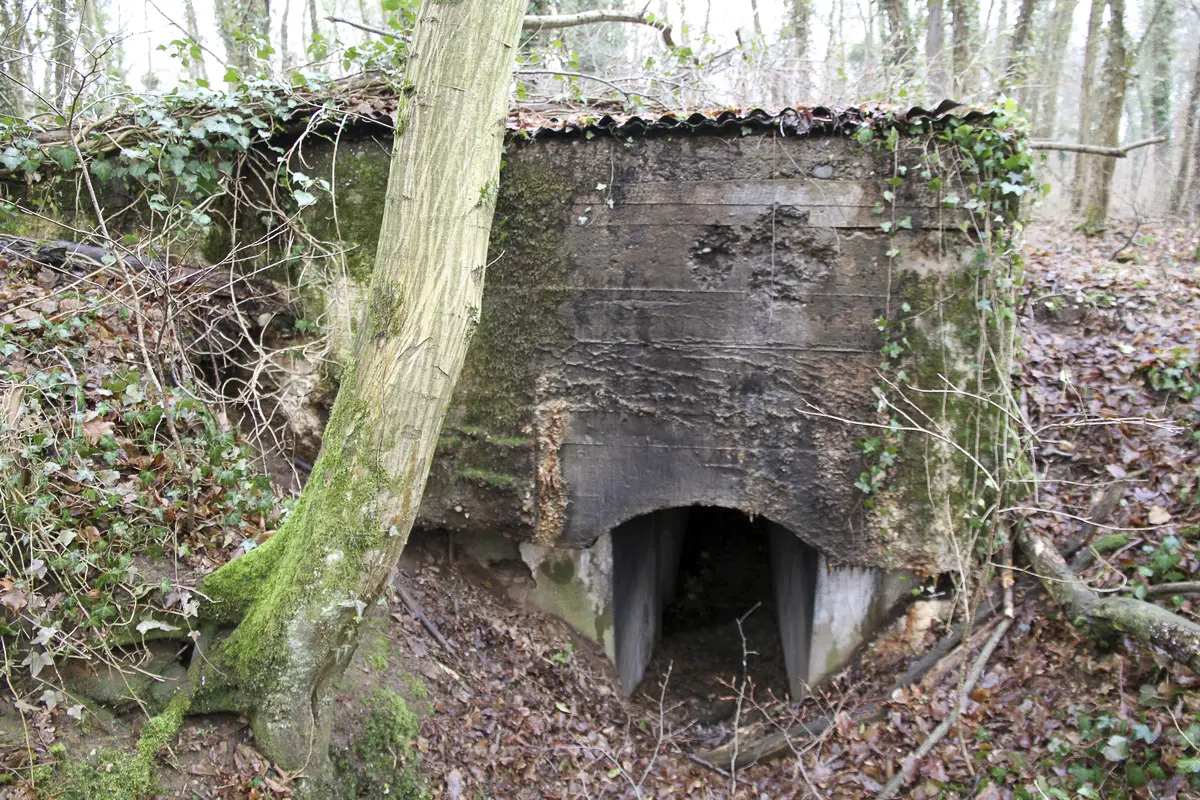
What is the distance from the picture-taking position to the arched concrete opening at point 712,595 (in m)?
5.88

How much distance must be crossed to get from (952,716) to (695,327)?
2828 millimetres

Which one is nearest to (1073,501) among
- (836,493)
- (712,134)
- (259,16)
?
(836,493)

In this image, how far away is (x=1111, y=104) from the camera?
9.75 metres

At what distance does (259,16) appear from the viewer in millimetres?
10805

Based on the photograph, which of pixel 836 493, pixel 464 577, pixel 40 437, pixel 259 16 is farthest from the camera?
pixel 259 16

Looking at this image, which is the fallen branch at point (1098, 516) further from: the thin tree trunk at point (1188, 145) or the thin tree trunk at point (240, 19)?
the thin tree trunk at point (240, 19)

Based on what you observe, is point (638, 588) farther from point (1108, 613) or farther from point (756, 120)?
point (756, 120)

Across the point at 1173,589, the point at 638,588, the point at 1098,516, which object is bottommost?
the point at 638,588

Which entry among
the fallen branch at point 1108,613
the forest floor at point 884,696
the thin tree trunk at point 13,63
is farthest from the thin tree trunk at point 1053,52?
the thin tree trunk at point 13,63

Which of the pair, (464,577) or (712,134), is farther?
(464,577)

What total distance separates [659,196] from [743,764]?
12.8 ft

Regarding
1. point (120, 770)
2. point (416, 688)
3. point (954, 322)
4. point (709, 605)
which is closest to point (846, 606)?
point (954, 322)

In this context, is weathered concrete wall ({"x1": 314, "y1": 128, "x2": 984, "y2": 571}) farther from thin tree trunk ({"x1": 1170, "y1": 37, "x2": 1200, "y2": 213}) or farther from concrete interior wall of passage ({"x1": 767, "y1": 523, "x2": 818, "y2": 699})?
thin tree trunk ({"x1": 1170, "y1": 37, "x2": 1200, "y2": 213})

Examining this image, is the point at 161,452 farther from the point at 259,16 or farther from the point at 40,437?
the point at 259,16
